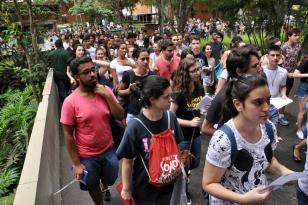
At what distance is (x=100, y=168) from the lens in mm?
3932

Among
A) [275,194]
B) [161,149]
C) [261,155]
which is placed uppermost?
[261,155]

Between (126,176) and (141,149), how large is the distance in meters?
0.27

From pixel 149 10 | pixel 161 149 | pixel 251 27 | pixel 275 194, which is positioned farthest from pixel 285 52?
pixel 149 10

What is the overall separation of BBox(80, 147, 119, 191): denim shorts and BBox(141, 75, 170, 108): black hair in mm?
1182

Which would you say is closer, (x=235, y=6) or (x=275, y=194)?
(x=275, y=194)

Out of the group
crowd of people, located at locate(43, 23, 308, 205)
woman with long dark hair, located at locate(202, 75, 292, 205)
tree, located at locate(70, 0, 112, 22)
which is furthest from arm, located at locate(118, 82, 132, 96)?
tree, located at locate(70, 0, 112, 22)

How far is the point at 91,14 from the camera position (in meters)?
34.9

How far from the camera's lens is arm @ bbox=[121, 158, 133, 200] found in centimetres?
298

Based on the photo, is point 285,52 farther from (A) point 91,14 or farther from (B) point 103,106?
(A) point 91,14

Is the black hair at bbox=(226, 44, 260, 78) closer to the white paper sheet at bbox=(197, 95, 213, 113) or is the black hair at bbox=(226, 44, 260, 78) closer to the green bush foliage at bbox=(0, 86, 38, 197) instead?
the white paper sheet at bbox=(197, 95, 213, 113)

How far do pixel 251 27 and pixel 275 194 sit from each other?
8.56m

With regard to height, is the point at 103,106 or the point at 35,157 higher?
the point at 103,106

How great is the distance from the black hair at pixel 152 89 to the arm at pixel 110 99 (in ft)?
2.57

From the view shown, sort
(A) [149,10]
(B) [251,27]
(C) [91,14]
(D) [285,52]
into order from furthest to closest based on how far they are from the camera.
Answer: (A) [149,10] < (C) [91,14] < (B) [251,27] < (D) [285,52]
